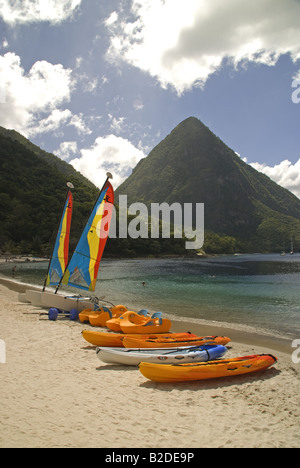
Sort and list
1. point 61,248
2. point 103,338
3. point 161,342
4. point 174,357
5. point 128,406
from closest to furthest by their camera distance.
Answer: point 128,406, point 174,357, point 161,342, point 103,338, point 61,248

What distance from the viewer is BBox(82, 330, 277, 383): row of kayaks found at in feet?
23.5

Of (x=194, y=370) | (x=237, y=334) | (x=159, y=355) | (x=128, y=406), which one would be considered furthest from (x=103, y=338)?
(x=237, y=334)

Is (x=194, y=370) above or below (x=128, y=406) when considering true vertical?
above

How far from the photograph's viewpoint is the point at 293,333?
1361 centimetres

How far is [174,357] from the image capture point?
25.8 feet

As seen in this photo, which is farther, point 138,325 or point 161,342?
point 138,325

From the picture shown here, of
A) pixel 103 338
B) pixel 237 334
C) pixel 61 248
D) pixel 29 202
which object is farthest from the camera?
pixel 29 202

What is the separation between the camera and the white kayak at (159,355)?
789cm

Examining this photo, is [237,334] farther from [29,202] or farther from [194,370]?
[29,202]

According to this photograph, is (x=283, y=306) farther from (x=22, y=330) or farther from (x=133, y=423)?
(x=133, y=423)

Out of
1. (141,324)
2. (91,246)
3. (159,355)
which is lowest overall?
(141,324)

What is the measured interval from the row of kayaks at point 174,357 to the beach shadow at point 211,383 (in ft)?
0.37

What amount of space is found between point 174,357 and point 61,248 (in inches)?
438

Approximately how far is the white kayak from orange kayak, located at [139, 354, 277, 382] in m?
0.57
